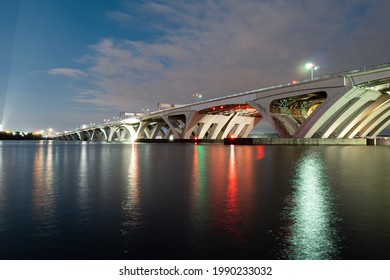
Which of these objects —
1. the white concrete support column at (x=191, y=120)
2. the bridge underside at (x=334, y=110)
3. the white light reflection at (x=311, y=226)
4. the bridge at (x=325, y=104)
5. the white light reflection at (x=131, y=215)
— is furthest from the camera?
the white concrete support column at (x=191, y=120)

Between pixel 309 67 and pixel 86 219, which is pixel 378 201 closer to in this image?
pixel 86 219

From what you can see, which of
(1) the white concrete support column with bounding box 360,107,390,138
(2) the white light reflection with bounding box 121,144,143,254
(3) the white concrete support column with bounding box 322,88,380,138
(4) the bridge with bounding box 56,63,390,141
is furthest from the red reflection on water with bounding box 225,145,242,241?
(1) the white concrete support column with bounding box 360,107,390,138

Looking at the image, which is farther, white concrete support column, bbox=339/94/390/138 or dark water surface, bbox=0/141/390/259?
white concrete support column, bbox=339/94/390/138

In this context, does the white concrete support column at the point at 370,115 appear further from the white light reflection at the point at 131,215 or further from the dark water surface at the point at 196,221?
the white light reflection at the point at 131,215

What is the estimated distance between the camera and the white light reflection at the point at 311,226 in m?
5.32

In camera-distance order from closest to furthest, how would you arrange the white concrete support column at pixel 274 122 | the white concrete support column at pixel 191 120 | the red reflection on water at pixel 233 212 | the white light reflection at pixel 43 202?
1. the red reflection on water at pixel 233 212
2. the white light reflection at pixel 43 202
3. the white concrete support column at pixel 274 122
4. the white concrete support column at pixel 191 120

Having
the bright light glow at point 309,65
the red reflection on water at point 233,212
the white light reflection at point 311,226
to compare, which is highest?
the bright light glow at point 309,65

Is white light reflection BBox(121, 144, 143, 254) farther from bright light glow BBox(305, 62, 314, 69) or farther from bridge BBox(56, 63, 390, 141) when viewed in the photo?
bright light glow BBox(305, 62, 314, 69)

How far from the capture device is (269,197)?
1002cm

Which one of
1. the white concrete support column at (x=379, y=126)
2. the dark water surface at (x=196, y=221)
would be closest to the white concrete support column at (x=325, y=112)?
the white concrete support column at (x=379, y=126)

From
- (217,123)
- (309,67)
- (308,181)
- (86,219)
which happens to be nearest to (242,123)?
(217,123)

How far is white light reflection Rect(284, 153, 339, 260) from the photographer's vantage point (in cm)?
532

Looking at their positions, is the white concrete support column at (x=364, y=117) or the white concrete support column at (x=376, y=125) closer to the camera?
the white concrete support column at (x=364, y=117)
